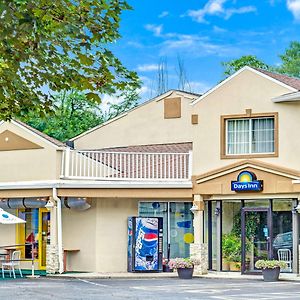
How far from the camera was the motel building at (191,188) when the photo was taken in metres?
26.0

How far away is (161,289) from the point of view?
21.3 meters

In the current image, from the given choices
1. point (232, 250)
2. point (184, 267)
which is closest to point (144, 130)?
point (232, 250)

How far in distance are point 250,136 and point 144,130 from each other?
22.0 feet

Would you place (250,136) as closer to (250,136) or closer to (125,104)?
(250,136)

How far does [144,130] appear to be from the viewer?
3209 centimetres

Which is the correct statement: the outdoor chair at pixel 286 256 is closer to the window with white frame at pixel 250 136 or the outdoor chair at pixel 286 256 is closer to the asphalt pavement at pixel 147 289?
the asphalt pavement at pixel 147 289

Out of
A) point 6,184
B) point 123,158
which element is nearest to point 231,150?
point 123,158

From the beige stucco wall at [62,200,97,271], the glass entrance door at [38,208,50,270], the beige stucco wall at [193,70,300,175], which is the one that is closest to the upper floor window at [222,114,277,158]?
the beige stucco wall at [193,70,300,175]

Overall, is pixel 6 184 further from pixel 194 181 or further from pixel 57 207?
pixel 194 181

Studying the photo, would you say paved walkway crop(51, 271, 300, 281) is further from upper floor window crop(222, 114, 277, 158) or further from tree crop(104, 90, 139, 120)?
tree crop(104, 90, 139, 120)

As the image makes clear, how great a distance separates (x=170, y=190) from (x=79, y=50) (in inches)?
768

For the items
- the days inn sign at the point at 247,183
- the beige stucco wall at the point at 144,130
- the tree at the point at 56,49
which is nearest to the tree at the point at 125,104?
the beige stucco wall at the point at 144,130

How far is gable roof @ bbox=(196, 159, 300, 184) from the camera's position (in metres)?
25.5

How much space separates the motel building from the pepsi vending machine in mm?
498
